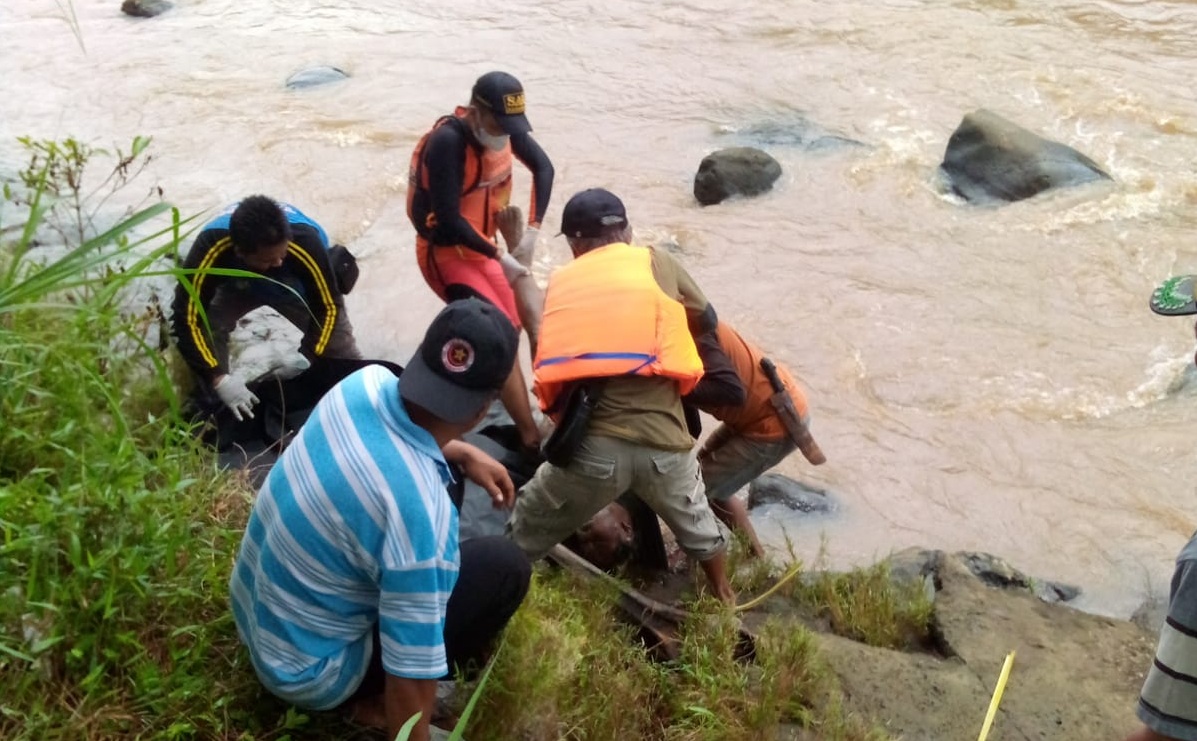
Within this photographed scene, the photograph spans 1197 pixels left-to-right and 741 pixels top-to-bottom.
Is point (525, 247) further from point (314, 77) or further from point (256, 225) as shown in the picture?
point (314, 77)

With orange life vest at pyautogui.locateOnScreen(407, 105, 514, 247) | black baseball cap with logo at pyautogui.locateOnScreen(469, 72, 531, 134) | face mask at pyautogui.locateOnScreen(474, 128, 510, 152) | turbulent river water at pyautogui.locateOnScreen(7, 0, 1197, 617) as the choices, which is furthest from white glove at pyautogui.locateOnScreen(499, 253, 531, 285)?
turbulent river water at pyautogui.locateOnScreen(7, 0, 1197, 617)

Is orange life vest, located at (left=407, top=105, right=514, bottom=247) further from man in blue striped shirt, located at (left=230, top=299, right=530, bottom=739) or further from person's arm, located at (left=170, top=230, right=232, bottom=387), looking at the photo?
man in blue striped shirt, located at (left=230, top=299, right=530, bottom=739)

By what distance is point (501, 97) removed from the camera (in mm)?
4645

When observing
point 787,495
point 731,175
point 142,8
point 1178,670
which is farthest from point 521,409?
point 142,8

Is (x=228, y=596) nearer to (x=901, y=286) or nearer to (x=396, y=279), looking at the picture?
(x=396, y=279)

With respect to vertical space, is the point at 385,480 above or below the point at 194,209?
above

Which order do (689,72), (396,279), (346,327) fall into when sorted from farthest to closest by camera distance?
(689,72) → (396,279) → (346,327)

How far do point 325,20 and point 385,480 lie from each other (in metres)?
A: 12.1

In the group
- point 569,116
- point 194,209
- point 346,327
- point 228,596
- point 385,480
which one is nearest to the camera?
point 385,480

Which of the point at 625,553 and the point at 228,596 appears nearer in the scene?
the point at 228,596

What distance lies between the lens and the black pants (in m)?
2.66

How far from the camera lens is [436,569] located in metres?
2.26

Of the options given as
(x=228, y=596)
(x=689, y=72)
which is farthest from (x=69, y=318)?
(x=689, y=72)

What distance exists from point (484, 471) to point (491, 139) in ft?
7.68
